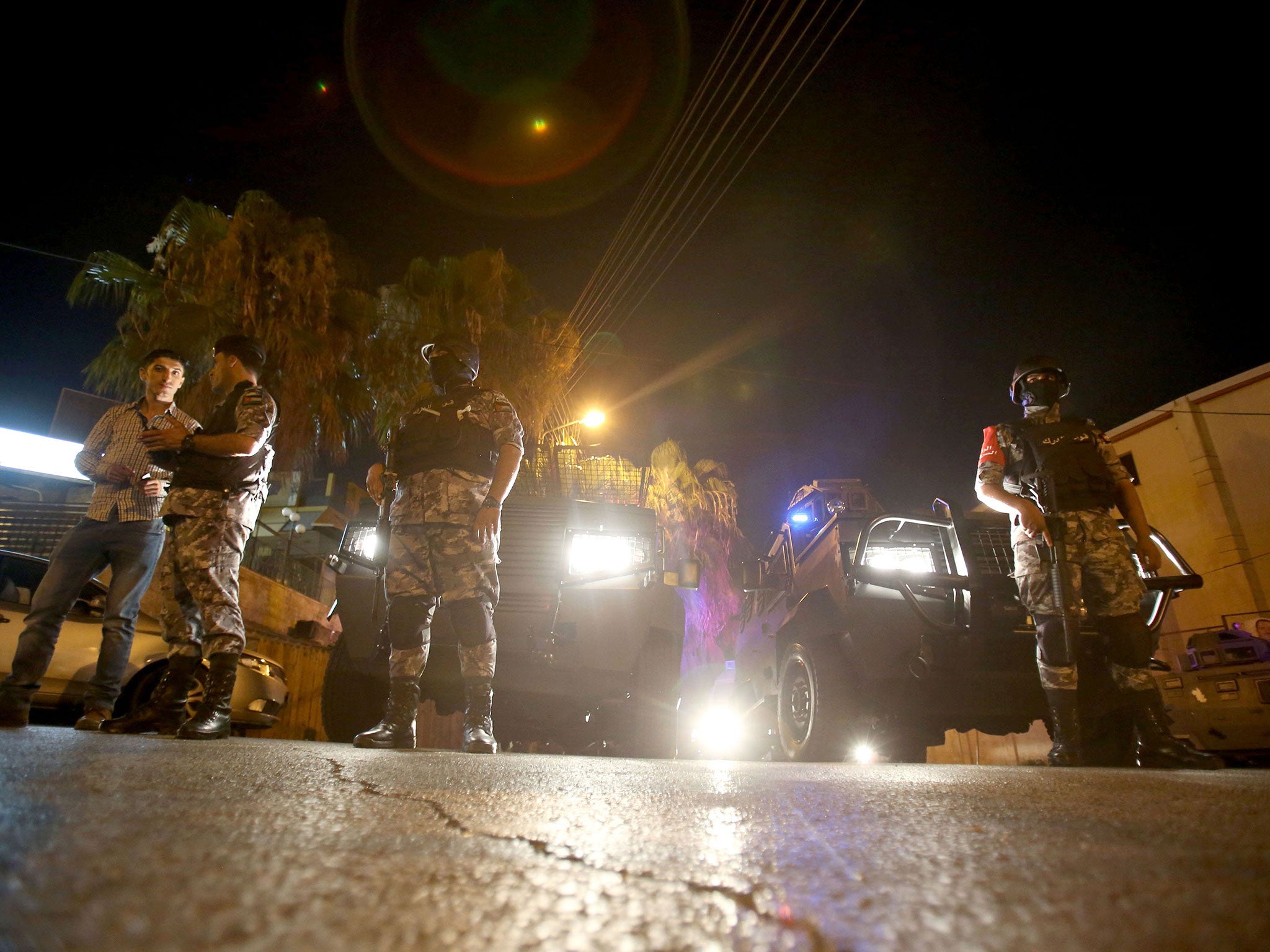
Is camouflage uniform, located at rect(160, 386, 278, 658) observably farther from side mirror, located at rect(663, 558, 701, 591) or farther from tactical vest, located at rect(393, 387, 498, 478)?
side mirror, located at rect(663, 558, 701, 591)

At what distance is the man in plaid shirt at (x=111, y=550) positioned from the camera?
10.9 ft

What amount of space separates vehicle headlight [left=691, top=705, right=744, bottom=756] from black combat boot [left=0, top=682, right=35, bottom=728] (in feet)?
16.9

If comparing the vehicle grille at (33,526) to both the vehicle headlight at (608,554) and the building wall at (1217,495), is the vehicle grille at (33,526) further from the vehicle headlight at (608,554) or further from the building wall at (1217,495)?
the building wall at (1217,495)

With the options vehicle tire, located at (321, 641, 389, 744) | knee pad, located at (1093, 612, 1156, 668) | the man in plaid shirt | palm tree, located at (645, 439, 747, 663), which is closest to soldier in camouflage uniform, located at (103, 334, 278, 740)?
the man in plaid shirt

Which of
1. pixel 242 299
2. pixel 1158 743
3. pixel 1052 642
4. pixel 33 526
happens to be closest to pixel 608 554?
pixel 1052 642

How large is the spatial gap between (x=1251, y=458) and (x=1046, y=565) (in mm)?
Answer: 16161

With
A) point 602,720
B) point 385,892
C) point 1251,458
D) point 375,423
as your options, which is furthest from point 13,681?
point 1251,458

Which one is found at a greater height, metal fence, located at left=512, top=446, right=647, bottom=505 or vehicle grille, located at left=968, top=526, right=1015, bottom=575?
metal fence, located at left=512, top=446, right=647, bottom=505

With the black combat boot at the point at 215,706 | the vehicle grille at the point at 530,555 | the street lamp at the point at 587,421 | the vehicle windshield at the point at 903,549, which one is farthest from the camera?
the street lamp at the point at 587,421

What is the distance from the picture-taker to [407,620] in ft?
10.3

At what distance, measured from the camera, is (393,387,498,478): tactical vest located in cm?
332

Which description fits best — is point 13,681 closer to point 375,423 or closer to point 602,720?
point 602,720

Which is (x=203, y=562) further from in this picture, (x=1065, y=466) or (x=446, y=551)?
(x=1065, y=466)

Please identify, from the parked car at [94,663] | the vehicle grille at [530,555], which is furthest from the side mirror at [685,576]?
the parked car at [94,663]
